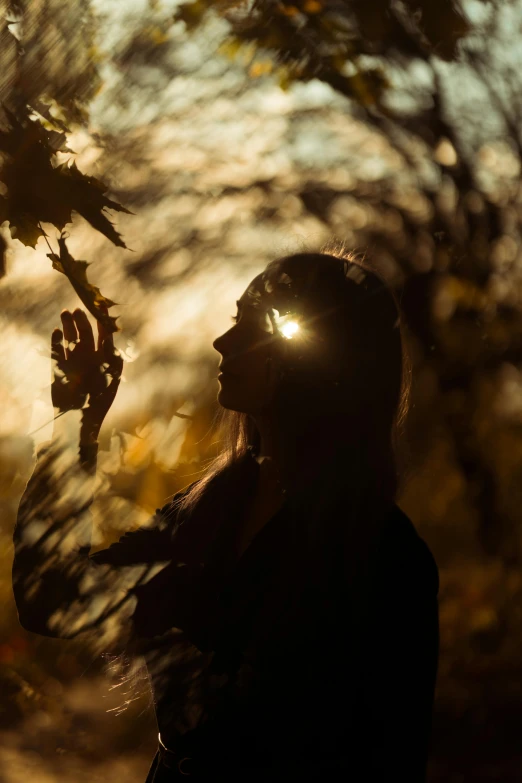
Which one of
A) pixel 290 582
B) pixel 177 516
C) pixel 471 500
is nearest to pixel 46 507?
pixel 177 516

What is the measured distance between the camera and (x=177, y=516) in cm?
139

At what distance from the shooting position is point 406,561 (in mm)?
1044

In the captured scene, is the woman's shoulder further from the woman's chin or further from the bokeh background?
the bokeh background

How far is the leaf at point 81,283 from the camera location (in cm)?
101

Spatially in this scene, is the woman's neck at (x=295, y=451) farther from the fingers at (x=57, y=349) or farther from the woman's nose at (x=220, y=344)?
the fingers at (x=57, y=349)

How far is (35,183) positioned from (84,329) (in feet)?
0.82

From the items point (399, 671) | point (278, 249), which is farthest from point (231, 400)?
point (278, 249)

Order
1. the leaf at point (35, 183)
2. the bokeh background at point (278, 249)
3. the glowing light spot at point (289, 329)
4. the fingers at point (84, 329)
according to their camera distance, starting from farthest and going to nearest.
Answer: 1. the bokeh background at point (278, 249)
2. the glowing light spot at point (289, 329)
3. the fingers at point (84, 329)
4. the leaf at point (35, 183)

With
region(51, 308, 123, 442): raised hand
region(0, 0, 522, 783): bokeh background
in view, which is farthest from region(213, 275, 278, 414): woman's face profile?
region(0, 0, 522, 783): bokeh background

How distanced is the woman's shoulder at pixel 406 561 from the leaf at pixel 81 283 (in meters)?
0.60

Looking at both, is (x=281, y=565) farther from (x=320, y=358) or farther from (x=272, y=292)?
(x=272, y=292)

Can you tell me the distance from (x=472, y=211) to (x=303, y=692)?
7.53ft

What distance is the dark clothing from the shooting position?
985mm

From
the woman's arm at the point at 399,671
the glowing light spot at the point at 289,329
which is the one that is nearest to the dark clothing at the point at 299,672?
the woman's arm at the point at 399,671
